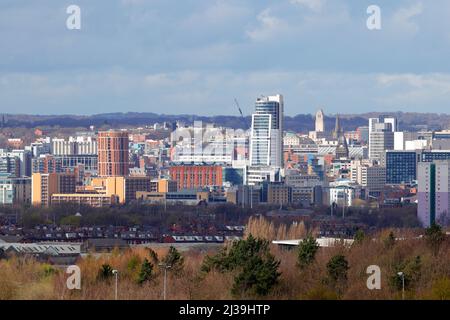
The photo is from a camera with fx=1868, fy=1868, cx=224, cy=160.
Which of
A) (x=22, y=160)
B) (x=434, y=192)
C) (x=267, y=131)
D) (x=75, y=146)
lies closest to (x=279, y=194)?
(x=434, y=192)

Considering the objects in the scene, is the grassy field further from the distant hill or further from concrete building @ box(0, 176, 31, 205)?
the distant hill

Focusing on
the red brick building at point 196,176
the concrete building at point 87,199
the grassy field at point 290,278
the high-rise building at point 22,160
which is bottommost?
the concrete building at point 87,199

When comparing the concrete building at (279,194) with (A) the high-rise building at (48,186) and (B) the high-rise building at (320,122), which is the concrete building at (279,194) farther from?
(B) the high-rise building at (320,122)

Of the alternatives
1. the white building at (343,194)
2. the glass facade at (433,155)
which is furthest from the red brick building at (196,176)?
the glass facade at (433,155)

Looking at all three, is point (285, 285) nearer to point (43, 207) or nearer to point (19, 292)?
point (19, 292)

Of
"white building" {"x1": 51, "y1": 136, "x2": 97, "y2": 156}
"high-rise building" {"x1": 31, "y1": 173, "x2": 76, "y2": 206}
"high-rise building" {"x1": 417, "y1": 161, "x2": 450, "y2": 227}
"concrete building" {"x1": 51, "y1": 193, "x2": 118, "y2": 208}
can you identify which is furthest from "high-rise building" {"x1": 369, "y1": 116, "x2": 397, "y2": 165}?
"high-rise building" {"x1": 417, "y1": 161, "x2": 450, "y2": 227}

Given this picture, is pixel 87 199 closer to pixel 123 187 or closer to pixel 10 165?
pixel 123 187

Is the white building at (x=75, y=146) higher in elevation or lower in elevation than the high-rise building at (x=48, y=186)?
higher

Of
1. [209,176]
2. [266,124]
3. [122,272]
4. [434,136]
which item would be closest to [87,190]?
[209,176]
